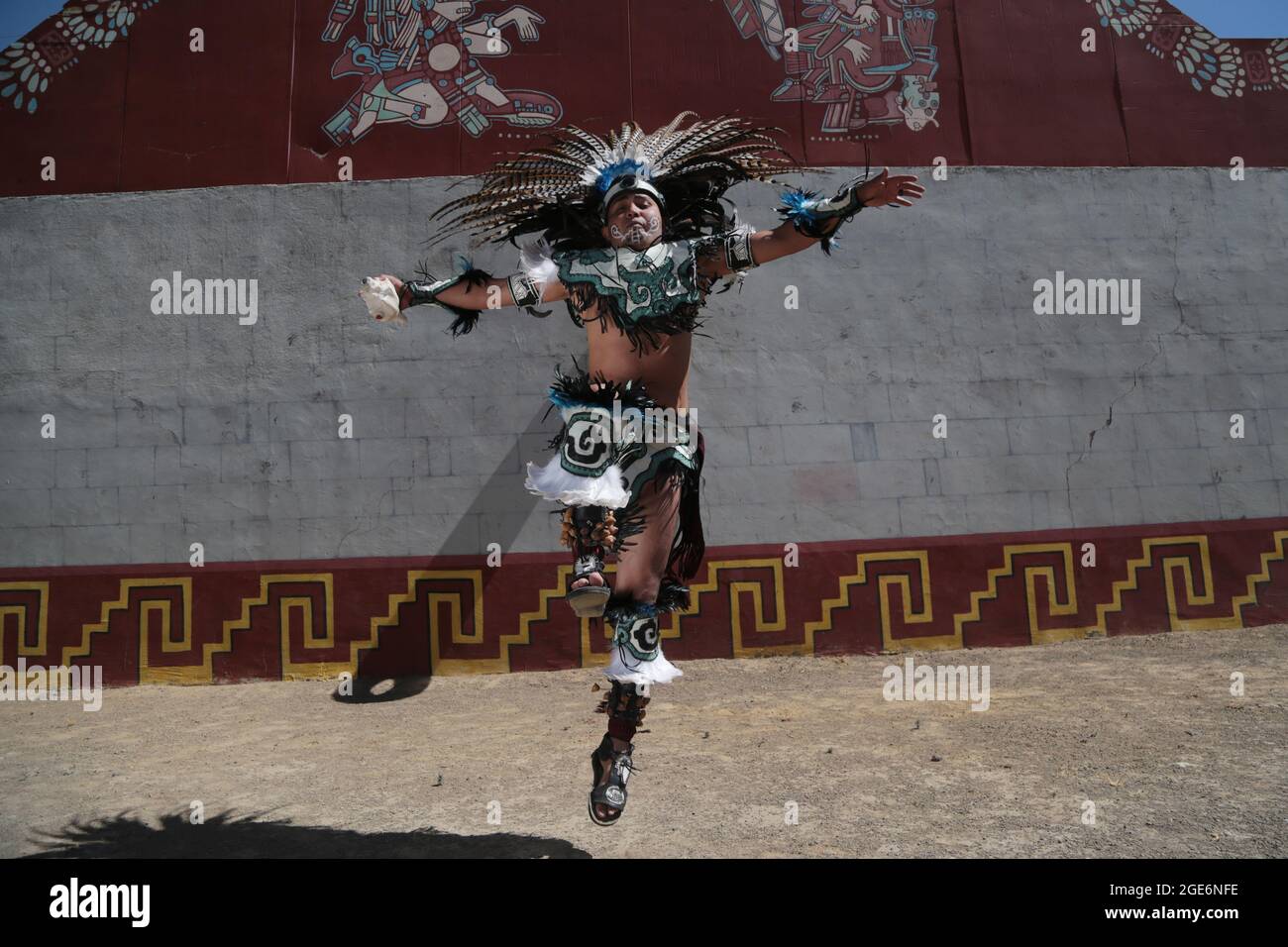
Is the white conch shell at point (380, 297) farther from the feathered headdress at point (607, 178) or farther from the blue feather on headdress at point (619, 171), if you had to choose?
the blue feather on headdress at point (619, 171)

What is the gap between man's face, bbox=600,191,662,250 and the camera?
3326 mm

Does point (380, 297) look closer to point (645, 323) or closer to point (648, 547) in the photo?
point (645, 323)

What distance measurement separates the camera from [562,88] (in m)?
6.62

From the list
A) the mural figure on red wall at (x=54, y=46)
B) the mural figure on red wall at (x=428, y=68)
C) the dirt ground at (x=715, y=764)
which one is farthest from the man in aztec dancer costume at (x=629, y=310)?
the mural figure on red wall at (x=54, y=46)

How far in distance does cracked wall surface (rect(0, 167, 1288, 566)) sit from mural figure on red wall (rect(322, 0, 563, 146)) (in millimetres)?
548

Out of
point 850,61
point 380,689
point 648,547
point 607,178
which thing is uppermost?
point 850,61

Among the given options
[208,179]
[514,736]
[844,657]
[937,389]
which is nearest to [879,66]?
[937,389]

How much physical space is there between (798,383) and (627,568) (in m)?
3.50

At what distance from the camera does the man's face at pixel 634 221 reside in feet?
10.9

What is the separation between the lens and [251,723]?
17.5ft

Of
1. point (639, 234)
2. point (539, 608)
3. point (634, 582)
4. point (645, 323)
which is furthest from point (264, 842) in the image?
point (539, 608)

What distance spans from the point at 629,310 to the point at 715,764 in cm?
215

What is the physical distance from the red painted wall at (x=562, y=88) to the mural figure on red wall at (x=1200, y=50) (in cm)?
4

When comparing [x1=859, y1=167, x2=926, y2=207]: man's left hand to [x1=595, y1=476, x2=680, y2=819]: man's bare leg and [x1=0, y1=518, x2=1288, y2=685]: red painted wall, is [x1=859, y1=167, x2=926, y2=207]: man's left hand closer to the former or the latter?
[x1=595, y1=476, x2=680, y2=819]: man's bare leg
